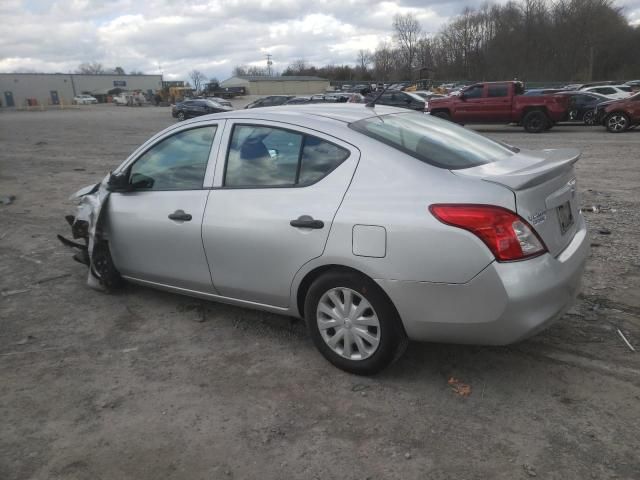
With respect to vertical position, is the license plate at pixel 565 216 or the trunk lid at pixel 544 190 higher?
the trunk lid at pixel 544 190

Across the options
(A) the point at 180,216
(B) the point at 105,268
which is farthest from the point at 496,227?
(B) the point at 105,268

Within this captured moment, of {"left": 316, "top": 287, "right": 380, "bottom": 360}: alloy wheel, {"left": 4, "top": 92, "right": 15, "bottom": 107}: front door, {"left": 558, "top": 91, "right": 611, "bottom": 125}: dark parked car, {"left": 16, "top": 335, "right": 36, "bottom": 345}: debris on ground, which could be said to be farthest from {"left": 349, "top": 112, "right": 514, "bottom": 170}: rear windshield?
{"left": 4, "top": 92, "right": 15, "bottom": 107}: front door

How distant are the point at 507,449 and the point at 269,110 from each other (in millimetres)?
2643

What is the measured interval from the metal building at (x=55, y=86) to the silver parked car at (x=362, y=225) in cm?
8631

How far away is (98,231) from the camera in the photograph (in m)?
4.44

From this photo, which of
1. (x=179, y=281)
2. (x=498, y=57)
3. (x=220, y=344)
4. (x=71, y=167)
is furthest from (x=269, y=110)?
(x=498, y=57)

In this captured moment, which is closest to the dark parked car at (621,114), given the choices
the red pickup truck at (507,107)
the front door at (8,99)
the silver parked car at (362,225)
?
the red pickup truck at (507,107)

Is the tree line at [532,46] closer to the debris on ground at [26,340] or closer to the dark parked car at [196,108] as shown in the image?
the dark parked car at [196,108]

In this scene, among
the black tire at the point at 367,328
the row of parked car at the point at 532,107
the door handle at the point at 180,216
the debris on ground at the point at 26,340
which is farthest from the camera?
the row of parked car at the point at 532,107

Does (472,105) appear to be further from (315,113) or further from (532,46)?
(532,46)

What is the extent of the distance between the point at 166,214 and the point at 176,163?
43 cm

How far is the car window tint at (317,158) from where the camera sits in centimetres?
316

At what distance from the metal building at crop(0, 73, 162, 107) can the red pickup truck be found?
75394 mm

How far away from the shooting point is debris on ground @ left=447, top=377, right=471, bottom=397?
3045mm
